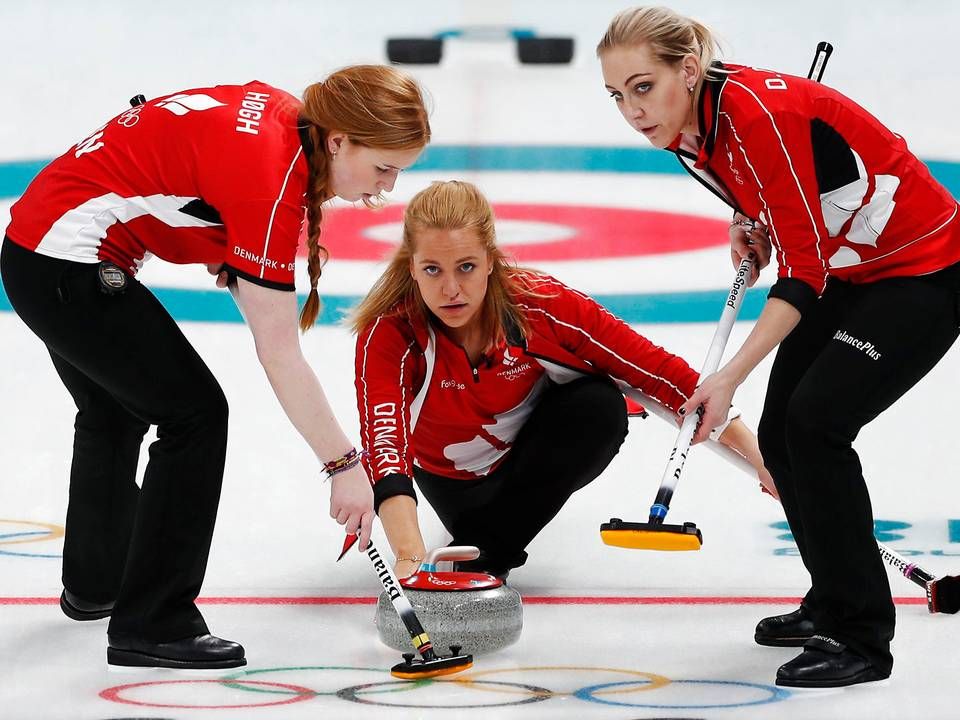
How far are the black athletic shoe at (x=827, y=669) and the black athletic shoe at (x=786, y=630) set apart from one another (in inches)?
10.4

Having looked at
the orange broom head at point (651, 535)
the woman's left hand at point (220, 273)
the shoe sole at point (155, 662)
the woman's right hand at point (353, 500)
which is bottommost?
the shoe sole at point (155, 662)

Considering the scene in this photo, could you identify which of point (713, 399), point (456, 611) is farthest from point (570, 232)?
point (456, 611)

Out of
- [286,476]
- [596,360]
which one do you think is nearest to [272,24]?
[286,476]

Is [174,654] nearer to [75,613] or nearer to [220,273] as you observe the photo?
[75,613]

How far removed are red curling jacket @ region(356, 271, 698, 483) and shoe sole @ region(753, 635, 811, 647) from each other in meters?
0.56

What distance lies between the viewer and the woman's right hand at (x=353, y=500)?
2.36 m

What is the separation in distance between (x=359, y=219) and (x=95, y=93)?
181 cm

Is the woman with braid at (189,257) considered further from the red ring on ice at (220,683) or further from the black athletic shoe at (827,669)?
the black athletic shoe at (827,669)

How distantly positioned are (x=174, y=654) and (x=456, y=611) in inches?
19.8

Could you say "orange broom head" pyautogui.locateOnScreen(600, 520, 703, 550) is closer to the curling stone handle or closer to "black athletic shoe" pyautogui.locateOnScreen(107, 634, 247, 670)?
the curling stone handle

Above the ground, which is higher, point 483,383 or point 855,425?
point 483,383

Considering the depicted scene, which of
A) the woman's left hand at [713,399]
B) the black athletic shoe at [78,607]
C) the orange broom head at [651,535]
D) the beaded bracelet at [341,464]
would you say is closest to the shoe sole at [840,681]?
the orange broom head at [651,535]

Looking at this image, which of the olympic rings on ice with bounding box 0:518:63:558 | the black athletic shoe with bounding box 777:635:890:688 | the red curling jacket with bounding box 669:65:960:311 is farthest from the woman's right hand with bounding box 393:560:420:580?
the olympic rings on ice with bounding box 0:518:63:558

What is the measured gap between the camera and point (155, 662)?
95.6 inches
